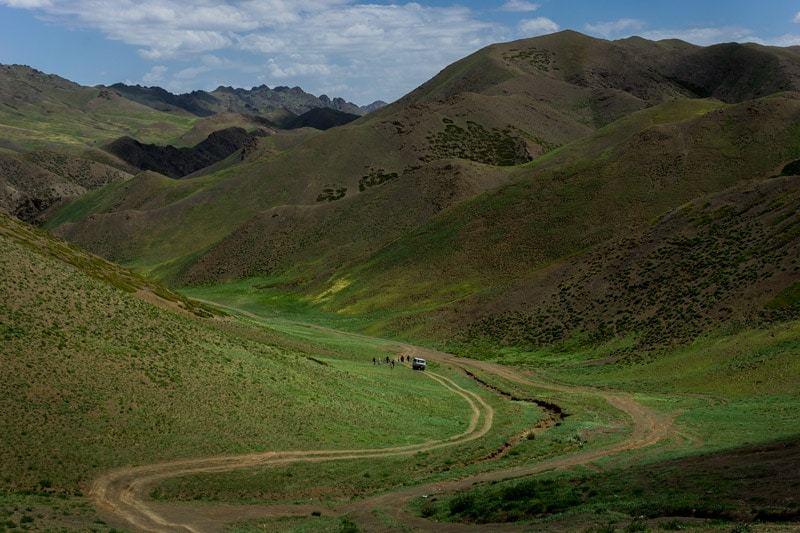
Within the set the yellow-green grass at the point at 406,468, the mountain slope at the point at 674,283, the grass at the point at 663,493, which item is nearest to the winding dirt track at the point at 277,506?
the yellow-green grass at the point at 406,468

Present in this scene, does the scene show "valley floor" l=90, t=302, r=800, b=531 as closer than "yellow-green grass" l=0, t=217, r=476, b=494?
Yes

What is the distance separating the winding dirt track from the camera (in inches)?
1312

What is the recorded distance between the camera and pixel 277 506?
3706cm

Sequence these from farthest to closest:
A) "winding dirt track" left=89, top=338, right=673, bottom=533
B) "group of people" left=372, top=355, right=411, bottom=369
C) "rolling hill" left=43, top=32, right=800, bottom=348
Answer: "rolling hill" left=43, top=32, right=800, bottom=348, "group of people" left=372, top=355, right=411, bottom=369, "winding dirt track" left=89, top=338, right=673, bottom=533

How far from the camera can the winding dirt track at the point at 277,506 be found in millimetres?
33312

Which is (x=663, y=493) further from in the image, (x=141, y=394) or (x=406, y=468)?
(x=141, y=394)

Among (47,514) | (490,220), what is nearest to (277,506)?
(47,514)

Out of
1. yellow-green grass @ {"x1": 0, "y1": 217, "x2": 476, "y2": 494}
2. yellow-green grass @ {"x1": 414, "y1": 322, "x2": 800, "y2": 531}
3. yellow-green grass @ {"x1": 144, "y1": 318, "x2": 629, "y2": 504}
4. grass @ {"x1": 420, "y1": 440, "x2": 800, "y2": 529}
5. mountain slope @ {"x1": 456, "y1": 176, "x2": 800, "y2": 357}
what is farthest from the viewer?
mountain slope @ {"x1": 456, "y1": 176, "x2": 800, "y2": 357}

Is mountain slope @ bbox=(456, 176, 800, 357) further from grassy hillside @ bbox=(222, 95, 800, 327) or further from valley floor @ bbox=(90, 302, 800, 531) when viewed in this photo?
valley floor @ bbox=(90, 302, 800, 531)

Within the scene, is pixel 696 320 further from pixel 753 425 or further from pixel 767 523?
pixel 767 523

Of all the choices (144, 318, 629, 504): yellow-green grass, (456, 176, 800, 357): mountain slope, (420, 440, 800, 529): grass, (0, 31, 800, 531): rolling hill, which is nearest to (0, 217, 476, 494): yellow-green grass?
(0, 31, 800, 531): rolling hill

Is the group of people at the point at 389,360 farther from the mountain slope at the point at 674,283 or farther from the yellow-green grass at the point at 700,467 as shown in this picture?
the yellow-green grass at the point at 700,467

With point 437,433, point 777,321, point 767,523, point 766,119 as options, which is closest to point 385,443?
point 437,433

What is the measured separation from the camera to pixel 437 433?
5297cm
